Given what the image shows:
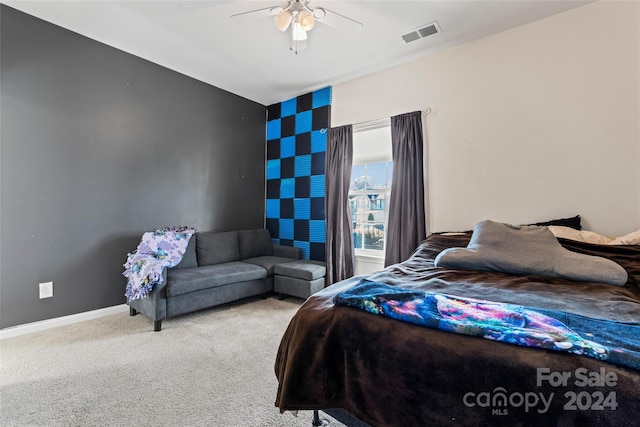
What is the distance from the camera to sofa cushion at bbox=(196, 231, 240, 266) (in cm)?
333

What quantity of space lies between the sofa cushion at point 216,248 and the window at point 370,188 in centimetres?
158

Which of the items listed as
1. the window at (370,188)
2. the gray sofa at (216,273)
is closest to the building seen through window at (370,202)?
the window at (370,188)

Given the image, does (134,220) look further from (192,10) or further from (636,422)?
(636,422)

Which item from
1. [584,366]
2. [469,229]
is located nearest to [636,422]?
[584,366]

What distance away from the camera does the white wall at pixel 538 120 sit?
2.15 meters

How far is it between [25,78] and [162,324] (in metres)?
2.47

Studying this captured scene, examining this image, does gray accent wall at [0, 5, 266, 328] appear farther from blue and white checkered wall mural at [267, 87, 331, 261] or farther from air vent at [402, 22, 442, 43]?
air vent at [402, 22, 442, 43]

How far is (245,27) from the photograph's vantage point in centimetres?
257

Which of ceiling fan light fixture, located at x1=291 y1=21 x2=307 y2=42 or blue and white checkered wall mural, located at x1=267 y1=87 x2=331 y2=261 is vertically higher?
ceiling fan light fixture, located at x1=291 y1=21 x2=307 y2=42

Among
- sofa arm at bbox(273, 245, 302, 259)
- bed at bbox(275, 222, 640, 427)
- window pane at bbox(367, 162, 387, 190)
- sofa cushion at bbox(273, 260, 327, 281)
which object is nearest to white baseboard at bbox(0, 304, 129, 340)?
sofa cushion at bbox(273, 260, 327, 281)

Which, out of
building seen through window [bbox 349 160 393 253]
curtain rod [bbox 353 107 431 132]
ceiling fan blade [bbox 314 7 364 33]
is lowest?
building seen through window [bbox 349 160 393 253]

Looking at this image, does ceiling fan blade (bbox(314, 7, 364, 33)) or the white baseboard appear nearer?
ceiling fan blade (bbox(314, 7, 364, 33))

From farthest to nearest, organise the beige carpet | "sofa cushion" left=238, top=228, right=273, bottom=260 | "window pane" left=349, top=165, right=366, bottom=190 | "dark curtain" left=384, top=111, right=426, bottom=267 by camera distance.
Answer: "sofa cushion" left=238, top=228, right=273, bottom=260, "window pane" left=349, top=165, right=366, bottom=190, "dark curtain" left=384, top=111, right=426, bottom=267, the beige carpet

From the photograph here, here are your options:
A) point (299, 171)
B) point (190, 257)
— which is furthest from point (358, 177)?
point (190, 257)
